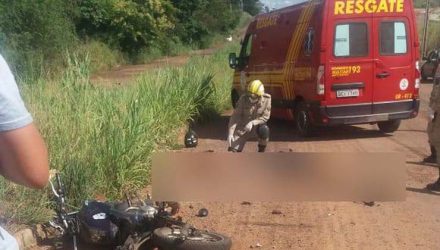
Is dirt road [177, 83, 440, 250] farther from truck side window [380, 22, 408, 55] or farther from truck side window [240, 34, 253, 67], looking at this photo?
truck side window [240, 34, 253, 67]

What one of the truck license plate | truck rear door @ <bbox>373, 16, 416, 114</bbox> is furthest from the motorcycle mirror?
truck rear door @ <bbox>373, 16, 416, 114</bbox>

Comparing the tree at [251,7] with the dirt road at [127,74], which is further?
the tree at [251,7]

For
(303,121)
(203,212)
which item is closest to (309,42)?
(303,121)

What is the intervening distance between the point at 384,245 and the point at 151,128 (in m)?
3.64

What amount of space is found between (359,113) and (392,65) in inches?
40.4

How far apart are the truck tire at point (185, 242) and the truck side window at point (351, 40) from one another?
20.7 feet

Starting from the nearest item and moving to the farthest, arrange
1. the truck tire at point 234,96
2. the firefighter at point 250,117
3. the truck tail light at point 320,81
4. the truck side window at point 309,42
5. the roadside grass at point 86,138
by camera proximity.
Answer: the roadside grass at point 86,138, the firefighter at point 250,117, the truck tail light at point 320,81, the truck side window at point 309,42, the truck tire at point 234,96

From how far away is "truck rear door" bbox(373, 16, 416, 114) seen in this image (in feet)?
34.7

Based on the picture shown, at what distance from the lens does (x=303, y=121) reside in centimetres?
1108

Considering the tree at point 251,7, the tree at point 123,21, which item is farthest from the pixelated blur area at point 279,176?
the tree at point 251,7

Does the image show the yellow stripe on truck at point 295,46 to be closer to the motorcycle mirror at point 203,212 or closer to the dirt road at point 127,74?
the dirt road at point 127,74

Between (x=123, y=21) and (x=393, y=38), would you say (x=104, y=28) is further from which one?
(x=393, y=38)

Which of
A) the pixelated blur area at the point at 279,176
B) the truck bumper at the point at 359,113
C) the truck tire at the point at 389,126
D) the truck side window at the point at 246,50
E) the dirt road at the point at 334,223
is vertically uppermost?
the truck side window at the point at 246,50

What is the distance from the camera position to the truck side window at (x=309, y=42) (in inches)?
416
